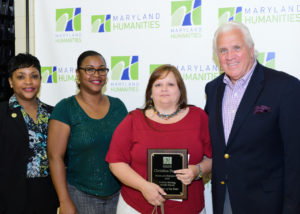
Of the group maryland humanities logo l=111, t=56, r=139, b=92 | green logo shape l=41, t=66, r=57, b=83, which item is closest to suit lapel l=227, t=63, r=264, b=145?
maryland humanities logo l=111, t=56, r=139, b=92

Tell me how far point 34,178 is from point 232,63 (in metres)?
1.69

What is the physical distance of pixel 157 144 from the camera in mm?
2131

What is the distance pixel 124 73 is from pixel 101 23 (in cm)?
63

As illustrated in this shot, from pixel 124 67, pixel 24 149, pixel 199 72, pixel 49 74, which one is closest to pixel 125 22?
pixel 124 67

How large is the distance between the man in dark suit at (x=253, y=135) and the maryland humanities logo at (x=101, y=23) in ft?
5.76

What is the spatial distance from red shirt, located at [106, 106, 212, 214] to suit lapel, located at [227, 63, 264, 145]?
287 mm

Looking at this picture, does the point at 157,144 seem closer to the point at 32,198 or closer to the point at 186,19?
the point at 32,198

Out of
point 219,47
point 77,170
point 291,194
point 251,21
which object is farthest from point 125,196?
point 251,21

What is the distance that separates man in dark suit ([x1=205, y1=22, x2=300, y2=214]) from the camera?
6.11ft

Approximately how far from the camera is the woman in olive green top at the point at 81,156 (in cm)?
241

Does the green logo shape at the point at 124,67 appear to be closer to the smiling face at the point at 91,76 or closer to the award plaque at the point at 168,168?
the smiling face at the point at 91,76

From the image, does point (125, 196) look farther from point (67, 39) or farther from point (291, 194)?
point (67, 39)

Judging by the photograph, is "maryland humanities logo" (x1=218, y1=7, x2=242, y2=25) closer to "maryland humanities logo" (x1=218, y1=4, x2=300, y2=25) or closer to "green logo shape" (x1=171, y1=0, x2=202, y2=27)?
"maryland humanities logo" (x1=218, y1=4, x2=300, y2=25)

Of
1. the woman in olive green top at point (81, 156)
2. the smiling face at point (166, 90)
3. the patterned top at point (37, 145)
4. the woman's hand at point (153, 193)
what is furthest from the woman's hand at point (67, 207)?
the smiling face at point (166, 90)
